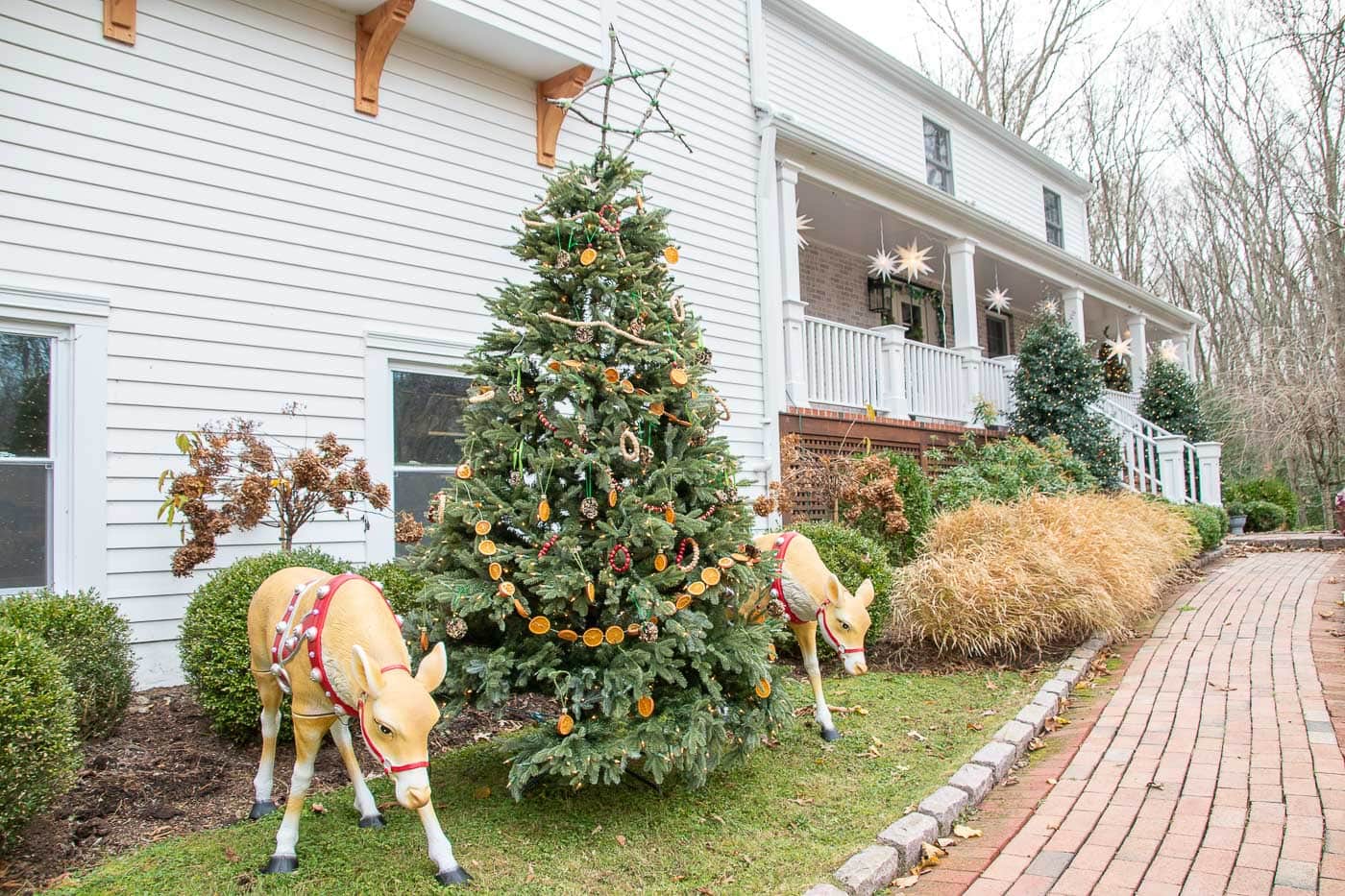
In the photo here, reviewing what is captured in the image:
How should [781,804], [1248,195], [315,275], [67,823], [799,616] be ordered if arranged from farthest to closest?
[1248,195]
[315,275]
[799,616]
[781,804]
[67,823]

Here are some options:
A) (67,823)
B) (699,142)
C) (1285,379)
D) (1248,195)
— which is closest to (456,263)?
(699,142)

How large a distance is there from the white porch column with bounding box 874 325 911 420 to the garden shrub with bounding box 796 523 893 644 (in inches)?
176

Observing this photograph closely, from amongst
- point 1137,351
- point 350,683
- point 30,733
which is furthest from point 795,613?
point 1137,351

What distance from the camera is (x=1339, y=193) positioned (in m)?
17.2

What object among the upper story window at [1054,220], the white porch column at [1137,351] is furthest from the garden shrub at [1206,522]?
the upper story window at [1054,220]

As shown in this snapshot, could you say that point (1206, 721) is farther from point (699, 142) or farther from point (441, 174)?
point (699, 142)

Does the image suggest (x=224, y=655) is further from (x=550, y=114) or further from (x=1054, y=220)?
(x=1054, y=220)

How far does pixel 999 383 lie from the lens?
536 inches

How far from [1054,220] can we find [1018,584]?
48.8 ft

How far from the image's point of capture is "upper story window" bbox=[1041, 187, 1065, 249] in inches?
736

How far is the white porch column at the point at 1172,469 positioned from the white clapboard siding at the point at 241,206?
34.6ft

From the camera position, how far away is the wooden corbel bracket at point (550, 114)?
740cm

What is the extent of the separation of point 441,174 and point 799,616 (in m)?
4.56

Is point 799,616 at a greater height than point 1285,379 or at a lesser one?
lesser
